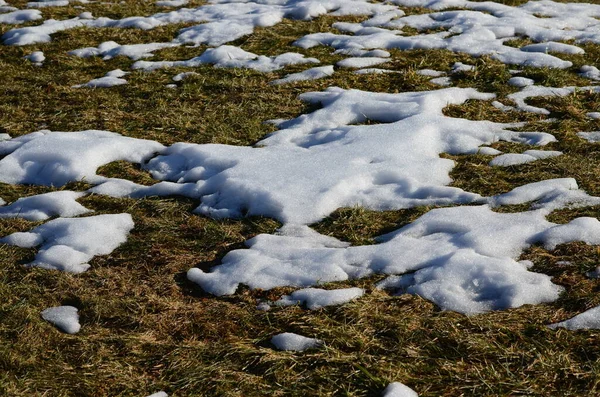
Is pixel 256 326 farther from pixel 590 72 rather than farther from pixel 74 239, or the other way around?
pixel 590 72

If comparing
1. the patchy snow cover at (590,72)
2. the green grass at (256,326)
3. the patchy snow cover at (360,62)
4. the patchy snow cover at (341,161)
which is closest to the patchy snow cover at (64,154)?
the green grass at (256,326)

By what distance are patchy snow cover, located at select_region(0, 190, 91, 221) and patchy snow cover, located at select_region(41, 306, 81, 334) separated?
1161mm

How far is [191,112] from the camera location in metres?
5.94

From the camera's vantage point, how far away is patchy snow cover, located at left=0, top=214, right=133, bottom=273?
3744 mm

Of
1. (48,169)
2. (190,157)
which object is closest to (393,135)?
(190,157)

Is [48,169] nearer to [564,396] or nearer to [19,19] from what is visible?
[564,396]

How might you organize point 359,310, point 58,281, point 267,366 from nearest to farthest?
point 267,366 < point 359,310 < point 58,281

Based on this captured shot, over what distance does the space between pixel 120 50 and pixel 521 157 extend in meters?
4.81

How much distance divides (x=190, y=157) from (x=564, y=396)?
3346mm

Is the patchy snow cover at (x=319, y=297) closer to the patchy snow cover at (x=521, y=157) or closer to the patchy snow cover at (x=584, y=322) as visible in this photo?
the patchy snow cover at (x=584, y=322)

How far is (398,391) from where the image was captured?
2.69m

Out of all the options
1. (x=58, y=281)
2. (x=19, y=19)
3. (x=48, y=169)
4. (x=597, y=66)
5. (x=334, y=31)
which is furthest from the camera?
(x=19, y=19)

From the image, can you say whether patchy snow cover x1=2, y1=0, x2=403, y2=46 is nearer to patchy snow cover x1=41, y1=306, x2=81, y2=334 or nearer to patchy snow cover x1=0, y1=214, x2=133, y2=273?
patchy snow cover x1=0, y1=214, x2=133, y2=273

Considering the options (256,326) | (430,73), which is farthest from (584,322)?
(430,73)
